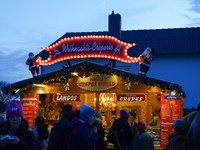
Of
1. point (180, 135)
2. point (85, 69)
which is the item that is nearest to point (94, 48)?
point (85, 69)

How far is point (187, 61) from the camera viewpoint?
22.5 meters

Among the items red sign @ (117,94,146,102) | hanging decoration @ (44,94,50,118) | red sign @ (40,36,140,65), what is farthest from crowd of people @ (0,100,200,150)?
hanging decoration @ (44,94,50,118)

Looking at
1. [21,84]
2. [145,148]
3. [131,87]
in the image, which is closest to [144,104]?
[131,87]

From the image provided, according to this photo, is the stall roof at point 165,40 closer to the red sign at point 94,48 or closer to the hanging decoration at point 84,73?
the red sign at point 94,48

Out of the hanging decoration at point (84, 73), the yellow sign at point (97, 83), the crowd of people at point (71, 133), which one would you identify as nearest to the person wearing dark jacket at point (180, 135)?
the crowd of people at point (71, 133)

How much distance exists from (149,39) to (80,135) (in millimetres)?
21904

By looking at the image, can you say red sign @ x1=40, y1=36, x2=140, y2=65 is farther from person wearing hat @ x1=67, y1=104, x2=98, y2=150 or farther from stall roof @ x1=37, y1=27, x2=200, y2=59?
stall roof @ x1=37, y1=27, x2=200, y2=59

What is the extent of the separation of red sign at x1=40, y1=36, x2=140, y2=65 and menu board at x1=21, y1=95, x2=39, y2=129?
2.19 meters

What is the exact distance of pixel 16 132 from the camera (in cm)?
416

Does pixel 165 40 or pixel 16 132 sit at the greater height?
pixel 165 40

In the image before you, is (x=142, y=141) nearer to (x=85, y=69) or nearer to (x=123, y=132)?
(x=123, y=132)

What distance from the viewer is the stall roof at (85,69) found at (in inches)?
461

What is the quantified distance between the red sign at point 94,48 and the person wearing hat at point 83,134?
27.5ft

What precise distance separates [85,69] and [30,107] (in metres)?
3.28
